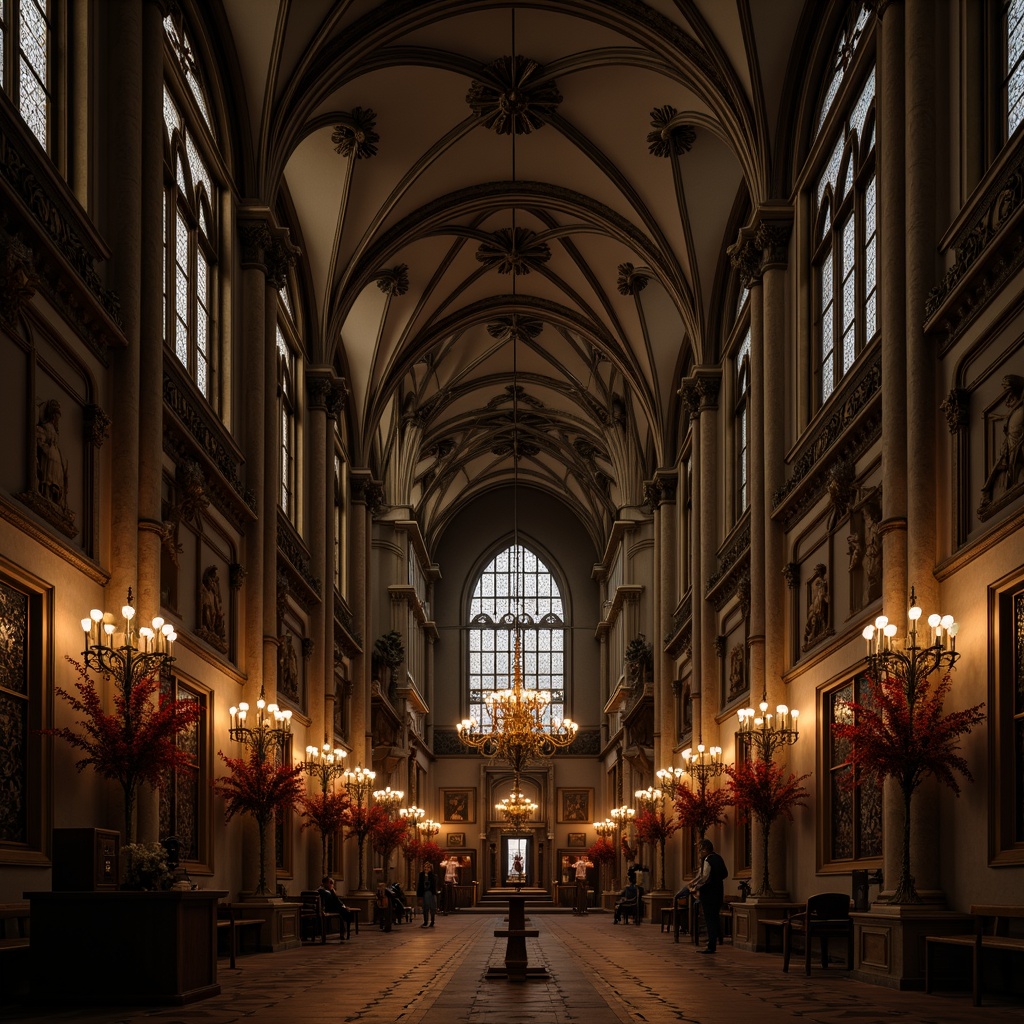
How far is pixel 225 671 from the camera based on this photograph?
21.4 m

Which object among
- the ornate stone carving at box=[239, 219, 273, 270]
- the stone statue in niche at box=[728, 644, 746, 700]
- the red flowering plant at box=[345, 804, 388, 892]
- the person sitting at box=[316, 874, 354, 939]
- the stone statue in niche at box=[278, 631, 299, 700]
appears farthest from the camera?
the red flowering plant at box=[345, 804, 388, 892]

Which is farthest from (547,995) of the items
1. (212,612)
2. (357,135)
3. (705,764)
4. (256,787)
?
(357,135)

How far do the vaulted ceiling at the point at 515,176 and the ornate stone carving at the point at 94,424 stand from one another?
9.54 metres

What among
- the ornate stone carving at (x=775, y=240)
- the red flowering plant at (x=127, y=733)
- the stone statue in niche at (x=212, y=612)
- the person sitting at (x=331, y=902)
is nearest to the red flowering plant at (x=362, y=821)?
the person sitting at (x=331, y=902)

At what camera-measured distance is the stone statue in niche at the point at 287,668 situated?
87.4 ft

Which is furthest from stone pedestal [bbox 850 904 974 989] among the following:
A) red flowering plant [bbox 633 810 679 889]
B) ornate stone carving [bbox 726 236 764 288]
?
red flowering plant [bbox 633 810 679 889]

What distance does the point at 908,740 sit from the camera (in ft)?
46.2

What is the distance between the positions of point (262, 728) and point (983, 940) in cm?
1219

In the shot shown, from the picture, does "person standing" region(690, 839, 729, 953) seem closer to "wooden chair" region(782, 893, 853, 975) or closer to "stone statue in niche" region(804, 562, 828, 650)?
"stone statue in niche" region(804, 562, 828, 650)

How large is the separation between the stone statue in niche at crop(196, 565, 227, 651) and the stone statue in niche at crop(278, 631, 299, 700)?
4.50 m

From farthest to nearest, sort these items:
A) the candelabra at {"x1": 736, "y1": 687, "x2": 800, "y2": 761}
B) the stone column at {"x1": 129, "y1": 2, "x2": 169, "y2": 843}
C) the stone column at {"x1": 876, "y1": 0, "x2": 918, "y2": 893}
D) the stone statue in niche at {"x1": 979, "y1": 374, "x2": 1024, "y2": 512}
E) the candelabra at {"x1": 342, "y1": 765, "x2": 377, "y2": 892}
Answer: the candelabra at {"x1": 342, "y1": 765, "x2": 377, "y2": 892} → the candelabra at {"x1": 736, "y1": 687, "x2": 800, "y2": 761} → the stone column at {"x1": 129, "y1": 2, "x2": 169, "y2": 843} → the stone column at {"x1": 876, "y1": 0, "x2": 918, "y2": 893} → the stone statue in niche at {"x1": 979, "y1": 374, "x2": 1024, "y2": 512}

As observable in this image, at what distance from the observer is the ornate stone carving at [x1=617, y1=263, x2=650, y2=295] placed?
3441 centimetres

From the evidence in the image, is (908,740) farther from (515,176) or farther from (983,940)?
(515,176)

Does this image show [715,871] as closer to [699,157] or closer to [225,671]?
[225,671]
